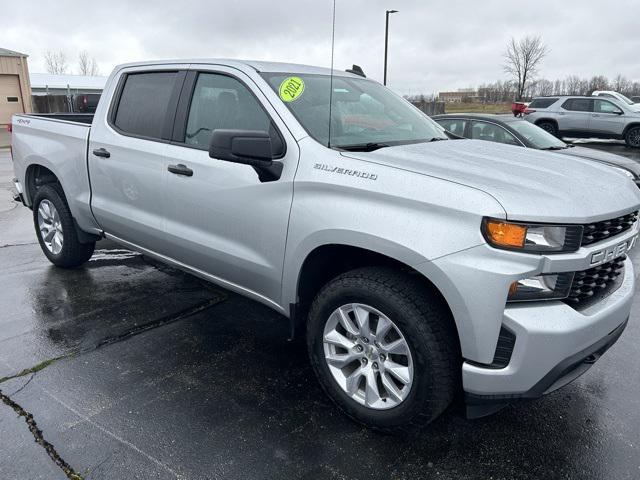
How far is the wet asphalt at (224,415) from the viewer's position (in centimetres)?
244

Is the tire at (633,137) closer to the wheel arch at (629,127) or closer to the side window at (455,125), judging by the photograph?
the wheel arch at (629,127)

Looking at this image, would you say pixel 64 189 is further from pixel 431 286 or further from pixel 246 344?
pixel 431 286

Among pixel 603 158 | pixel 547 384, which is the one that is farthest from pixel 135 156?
pixel 603 158

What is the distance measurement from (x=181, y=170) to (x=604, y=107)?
1704 centimetres

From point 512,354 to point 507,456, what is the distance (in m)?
0.70

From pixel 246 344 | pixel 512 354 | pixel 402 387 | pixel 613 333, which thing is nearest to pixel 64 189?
pixel 246 344

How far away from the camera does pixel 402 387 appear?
2.59 meters

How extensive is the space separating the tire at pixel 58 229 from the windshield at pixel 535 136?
6161mm

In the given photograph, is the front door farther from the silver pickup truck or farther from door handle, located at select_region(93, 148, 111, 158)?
door handle, located at select_region(93, 148, 111, 158)

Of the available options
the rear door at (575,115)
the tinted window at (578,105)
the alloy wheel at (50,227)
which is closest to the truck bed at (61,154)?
the alloy wheel at (50,227)

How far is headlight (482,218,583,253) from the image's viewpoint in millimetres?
2152

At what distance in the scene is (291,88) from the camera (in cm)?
319

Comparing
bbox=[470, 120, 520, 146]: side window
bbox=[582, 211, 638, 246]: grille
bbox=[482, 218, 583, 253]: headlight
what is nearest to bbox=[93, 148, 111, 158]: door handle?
bbox=[482, 218, 583, 253]: headlight

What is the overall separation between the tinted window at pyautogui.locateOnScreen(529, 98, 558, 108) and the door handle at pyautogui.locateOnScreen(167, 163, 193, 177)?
16.8 meters
